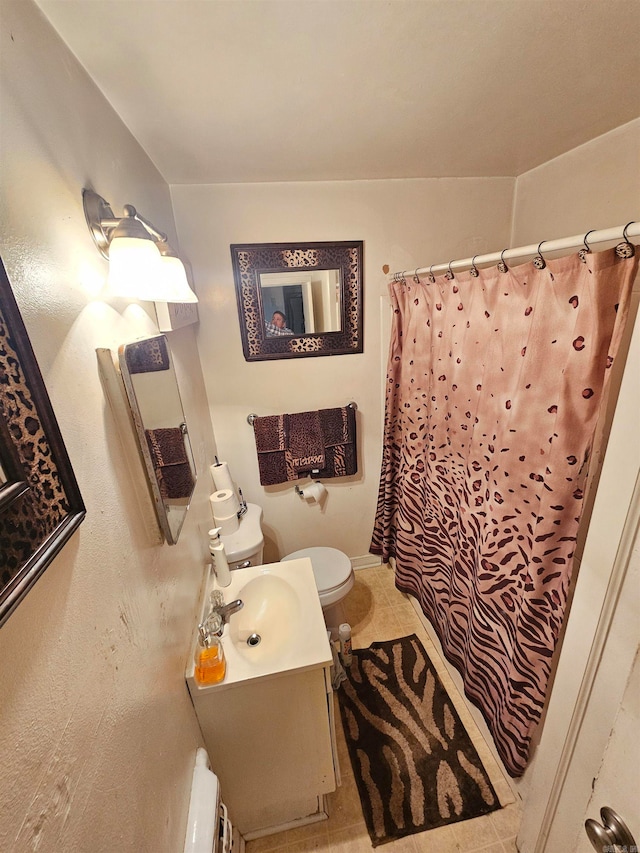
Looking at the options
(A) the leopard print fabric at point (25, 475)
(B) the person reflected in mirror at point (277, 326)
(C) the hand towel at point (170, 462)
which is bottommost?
(C) the hand towel at point (170, 462)

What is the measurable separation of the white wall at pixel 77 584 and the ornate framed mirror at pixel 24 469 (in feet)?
0.20

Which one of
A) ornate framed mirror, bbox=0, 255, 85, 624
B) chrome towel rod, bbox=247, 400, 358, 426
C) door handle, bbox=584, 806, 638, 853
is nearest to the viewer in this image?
ornate framed mirror, bbox=0, 255, 85, 624

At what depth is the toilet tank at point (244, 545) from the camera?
1547 mm

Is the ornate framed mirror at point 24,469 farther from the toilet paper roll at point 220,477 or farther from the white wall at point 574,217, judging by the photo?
the toilet paper roll at point 220,477

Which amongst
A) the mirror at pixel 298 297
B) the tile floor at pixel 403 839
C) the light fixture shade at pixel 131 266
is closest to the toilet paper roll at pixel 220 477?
the mirror at pixel 298 297

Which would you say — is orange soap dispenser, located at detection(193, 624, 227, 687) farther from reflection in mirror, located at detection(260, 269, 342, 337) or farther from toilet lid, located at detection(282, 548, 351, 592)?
reflection in mirror, located at detection(260, 269, 342, 337)

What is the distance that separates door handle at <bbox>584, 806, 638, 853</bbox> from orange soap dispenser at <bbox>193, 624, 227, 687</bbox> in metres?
0.86

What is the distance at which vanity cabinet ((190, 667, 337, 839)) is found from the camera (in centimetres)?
101

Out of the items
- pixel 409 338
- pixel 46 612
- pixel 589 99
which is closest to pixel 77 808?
pixel 46 612

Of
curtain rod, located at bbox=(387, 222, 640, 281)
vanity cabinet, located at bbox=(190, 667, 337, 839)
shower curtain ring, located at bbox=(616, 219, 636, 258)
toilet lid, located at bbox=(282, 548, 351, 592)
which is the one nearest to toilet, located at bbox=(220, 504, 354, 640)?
toilet lid, located at bbox=(282, 548, 351, 592)

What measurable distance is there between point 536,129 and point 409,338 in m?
0.84

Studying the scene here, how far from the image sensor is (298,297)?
1.69 meters

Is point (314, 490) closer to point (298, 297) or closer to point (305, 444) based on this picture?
point (305, 444)

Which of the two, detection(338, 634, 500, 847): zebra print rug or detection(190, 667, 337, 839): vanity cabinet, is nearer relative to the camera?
detection(190, 667, 337, 839): vanity cabinet
